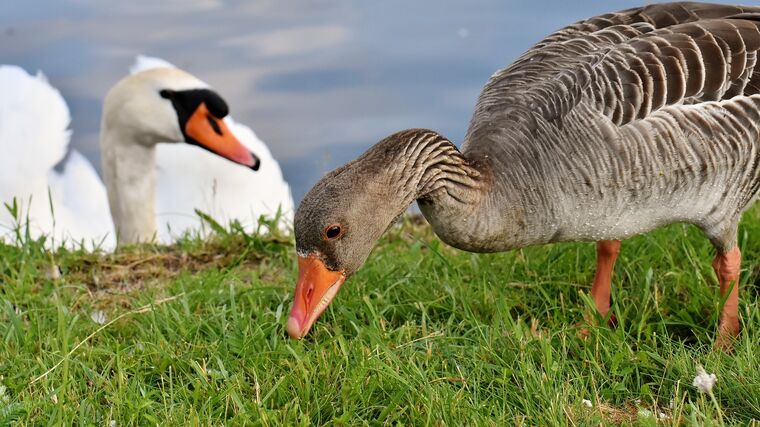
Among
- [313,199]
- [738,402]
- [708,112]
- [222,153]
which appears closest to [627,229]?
[708,112]

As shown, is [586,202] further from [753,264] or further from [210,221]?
[210,221]

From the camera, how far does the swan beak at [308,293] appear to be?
4102 mm

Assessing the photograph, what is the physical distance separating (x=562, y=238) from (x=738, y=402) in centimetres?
108

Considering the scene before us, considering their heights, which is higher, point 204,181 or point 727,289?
point 727,289

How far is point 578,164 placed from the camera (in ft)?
14.5

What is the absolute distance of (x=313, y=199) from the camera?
3945 mm

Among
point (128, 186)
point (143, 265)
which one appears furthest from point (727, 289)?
point (128, 186)

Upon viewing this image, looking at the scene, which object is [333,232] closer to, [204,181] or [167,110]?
[167,110]

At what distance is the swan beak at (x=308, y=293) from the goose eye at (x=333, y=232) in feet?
0.45

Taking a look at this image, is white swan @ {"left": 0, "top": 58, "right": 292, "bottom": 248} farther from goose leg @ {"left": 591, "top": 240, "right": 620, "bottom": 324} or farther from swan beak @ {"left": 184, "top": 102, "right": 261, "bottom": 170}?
goose leg @ {"left": 591, "top": 240, "right": 620, "bottom": 324}

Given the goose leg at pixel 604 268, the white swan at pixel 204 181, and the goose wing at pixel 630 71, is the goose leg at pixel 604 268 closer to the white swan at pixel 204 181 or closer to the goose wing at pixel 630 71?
the goose wing at pixel 630 71

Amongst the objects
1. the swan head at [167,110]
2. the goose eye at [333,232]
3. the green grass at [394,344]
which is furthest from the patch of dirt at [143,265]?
the goose eye at [333,232]

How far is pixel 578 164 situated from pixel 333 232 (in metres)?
1.18

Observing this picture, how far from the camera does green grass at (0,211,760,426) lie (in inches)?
154
